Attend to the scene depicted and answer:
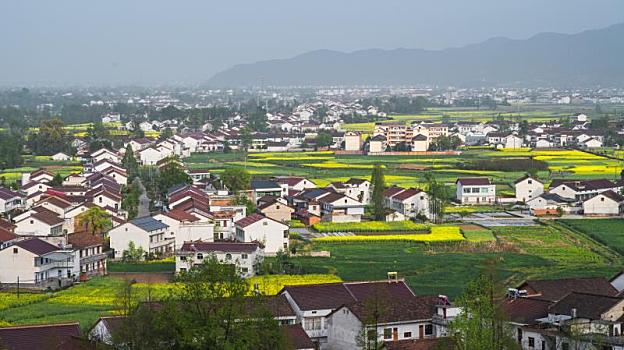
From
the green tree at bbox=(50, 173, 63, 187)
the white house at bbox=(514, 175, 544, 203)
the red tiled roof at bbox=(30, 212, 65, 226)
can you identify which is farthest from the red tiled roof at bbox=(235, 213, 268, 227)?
the white house at bbox=(514, 175, 544, 203)

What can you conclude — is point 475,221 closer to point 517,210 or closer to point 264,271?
point 517,210

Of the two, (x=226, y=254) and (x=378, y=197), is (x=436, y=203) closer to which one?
(x=378, y=197)

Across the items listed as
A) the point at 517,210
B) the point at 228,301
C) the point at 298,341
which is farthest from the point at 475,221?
the point at 228,301

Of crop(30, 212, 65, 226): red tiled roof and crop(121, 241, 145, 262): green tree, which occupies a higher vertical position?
crop(30, 212, 65, 226): red tiled roof

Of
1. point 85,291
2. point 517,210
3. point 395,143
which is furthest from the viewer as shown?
point 395,143

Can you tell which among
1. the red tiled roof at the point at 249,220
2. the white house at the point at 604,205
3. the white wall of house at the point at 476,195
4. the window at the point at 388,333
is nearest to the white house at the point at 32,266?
the red tiled roof at the point at 249,220

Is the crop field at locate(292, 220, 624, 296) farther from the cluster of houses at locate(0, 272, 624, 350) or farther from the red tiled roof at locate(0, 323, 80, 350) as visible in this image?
the red tiled roof at locate(0, 323, 80, 350)

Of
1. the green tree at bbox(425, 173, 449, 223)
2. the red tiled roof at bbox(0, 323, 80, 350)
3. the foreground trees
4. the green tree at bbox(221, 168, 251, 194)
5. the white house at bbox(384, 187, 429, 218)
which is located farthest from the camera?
the green tree at bbox(221, 168, 251, 194)
